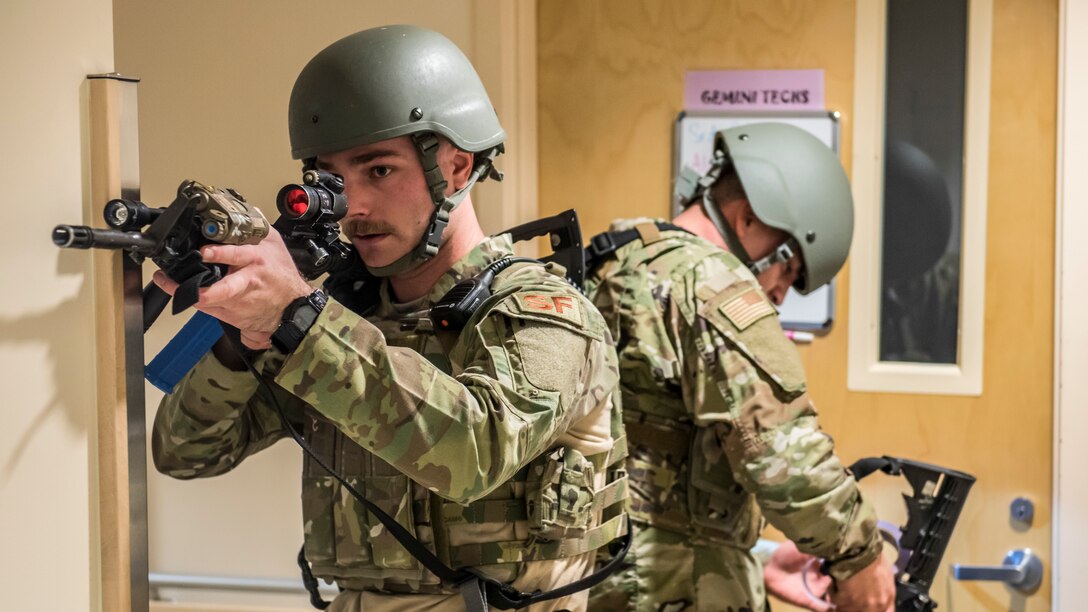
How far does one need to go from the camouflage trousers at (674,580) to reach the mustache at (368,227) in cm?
78

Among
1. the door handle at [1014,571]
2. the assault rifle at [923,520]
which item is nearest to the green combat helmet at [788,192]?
the assault rifle at [923,520]

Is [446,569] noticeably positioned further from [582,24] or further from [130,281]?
[582,24]

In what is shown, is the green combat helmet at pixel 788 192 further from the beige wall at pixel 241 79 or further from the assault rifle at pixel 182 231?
the assault rifle at pixel 182 231

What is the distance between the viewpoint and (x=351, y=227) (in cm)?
127

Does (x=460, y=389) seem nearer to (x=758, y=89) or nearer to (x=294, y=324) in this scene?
(x=294, y=324)

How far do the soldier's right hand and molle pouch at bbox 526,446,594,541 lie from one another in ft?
2.48

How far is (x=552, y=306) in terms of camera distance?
1193 millimetres

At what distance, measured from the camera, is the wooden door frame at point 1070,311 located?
237 centimetres

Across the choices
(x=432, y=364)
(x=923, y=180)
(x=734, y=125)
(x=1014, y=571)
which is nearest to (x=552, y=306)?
(x=432, y=364)

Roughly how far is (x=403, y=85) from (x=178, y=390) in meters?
0.44

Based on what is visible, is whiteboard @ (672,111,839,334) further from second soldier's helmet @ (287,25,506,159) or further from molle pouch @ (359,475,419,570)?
molle pouch @ (359,475,419,570)

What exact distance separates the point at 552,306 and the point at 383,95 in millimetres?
304

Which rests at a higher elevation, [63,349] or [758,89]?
[758,89]

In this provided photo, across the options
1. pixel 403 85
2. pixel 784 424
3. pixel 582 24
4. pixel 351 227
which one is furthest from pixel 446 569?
pixel 582 24
